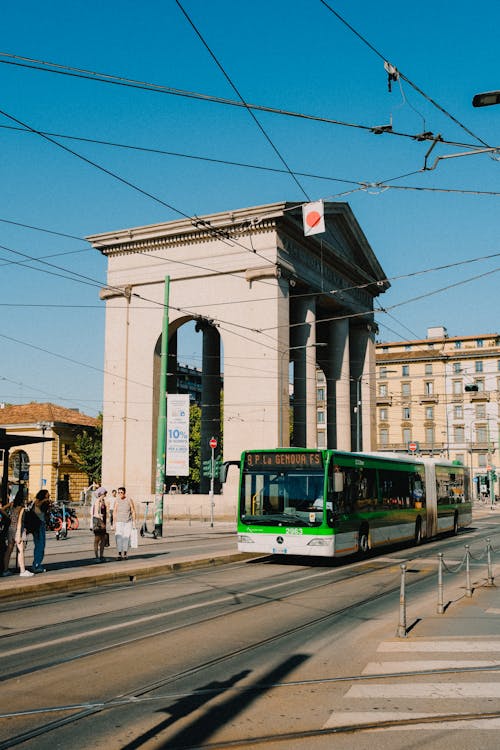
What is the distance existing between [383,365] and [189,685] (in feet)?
298

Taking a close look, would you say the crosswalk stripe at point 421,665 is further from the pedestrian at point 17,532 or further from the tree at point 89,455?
the tree at point 89,455

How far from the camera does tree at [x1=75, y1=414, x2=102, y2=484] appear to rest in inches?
2366

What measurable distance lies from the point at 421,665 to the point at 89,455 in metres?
54.6

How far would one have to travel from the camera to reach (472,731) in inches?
226

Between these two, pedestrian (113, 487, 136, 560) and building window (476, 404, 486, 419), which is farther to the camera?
building window (476, 404, 486, 419)

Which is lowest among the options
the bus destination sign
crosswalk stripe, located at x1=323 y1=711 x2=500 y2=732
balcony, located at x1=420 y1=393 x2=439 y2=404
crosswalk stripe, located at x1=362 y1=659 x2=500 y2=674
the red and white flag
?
crosswalk stripe, located at x1=362 y1=659 x2=500 y2=674

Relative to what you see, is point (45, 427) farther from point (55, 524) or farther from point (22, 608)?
point (22, 608)

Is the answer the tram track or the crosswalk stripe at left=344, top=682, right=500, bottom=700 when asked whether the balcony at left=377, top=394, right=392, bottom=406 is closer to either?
the tram track

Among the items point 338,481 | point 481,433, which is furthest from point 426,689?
point 481,433

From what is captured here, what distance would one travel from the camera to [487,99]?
413 inches

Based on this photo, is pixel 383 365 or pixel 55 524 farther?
pixel 383 365

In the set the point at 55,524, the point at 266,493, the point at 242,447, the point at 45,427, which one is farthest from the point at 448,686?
the point at 45,427

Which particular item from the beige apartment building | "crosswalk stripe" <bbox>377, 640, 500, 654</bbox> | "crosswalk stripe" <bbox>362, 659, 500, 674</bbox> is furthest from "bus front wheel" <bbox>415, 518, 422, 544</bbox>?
the beige apartment building

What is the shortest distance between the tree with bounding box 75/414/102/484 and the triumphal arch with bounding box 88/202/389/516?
46.6ft
